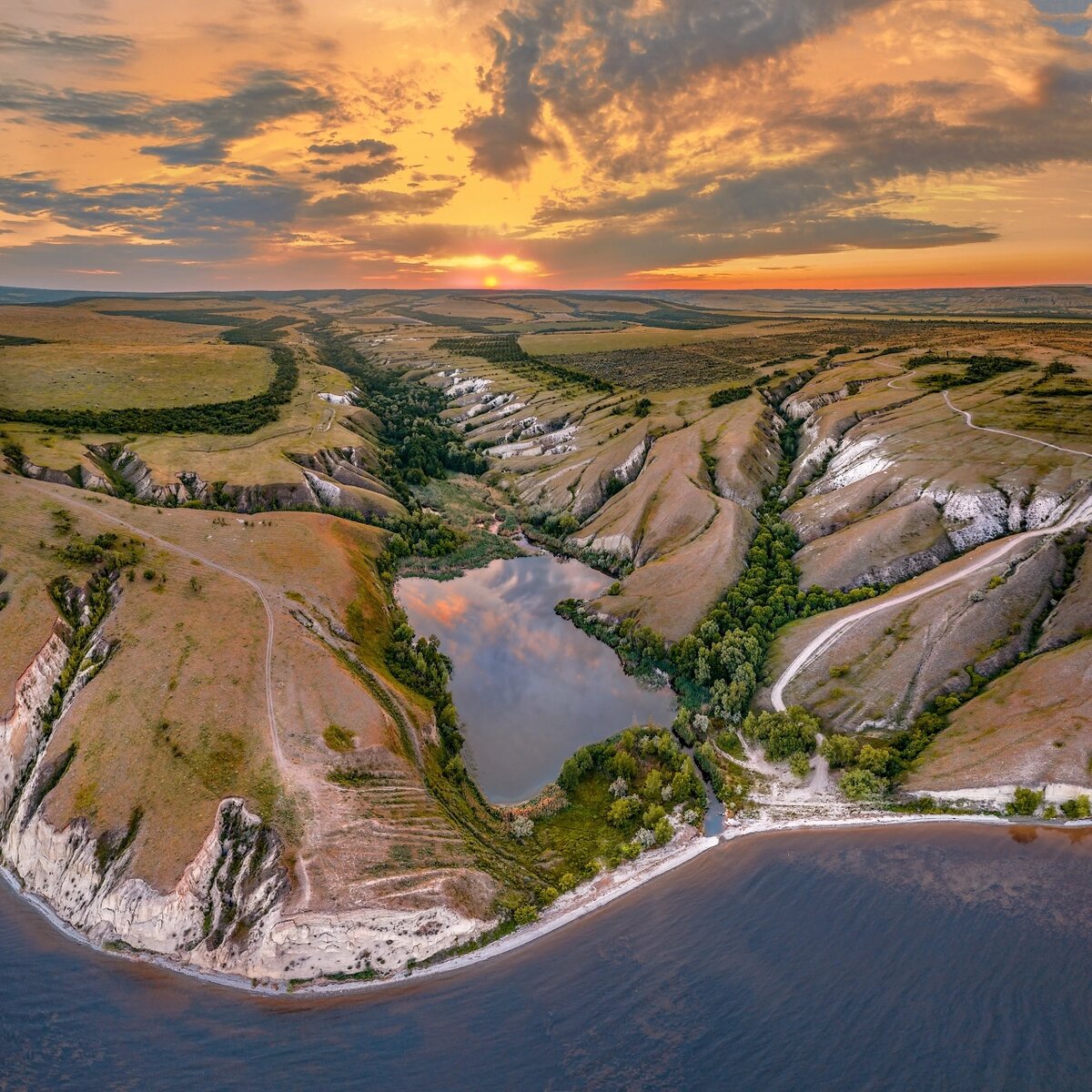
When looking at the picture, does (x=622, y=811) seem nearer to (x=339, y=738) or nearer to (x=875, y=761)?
(x=875, y=761)

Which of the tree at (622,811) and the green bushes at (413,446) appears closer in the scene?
the tree at (622,811)

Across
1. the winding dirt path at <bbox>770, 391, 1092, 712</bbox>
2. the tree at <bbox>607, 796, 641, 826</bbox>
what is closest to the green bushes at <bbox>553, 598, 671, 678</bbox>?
the winding dirt path at <bbox>770, 391, 1092, 712</bbox>

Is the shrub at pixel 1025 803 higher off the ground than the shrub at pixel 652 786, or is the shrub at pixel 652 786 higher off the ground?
Result: the shrub at pixel 1025 803

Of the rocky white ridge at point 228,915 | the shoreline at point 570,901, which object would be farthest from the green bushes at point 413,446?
the shoreline at point 570,901

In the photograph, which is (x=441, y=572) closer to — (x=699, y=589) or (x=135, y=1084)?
(x=699, y=589)

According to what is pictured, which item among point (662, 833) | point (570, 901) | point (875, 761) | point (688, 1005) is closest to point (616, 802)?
point (662, 833)

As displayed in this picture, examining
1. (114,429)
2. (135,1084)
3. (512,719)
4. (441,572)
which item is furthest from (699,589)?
(114,429)

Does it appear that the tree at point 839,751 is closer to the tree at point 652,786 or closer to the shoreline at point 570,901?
the shoreline at point 570,901
